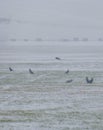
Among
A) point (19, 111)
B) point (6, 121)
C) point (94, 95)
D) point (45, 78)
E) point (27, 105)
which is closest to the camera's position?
point (6, 121)

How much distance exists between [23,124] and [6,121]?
97 centimetres

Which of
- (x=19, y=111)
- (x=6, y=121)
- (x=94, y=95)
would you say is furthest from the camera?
(x=94, y=95)

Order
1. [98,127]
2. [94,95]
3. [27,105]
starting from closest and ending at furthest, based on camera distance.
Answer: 1. [98,127]
2. [27,105]
3. [94,95]

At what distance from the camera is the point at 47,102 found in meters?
23.0

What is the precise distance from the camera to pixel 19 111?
799 inches

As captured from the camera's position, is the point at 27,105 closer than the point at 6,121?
No

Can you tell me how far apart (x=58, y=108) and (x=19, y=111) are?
1922mm

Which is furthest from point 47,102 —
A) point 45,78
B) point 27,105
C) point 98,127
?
point 45,78

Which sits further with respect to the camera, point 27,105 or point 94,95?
point 94,95

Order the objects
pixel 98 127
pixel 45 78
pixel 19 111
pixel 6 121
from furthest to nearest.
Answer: pixel 45 78, pixel 19 111, pixel 6 121, pixel 98 127

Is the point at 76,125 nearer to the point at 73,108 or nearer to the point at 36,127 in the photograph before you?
the point at 36,127

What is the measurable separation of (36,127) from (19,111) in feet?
11.5

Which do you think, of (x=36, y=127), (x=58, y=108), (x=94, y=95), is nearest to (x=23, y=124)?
(x=36, y=127)

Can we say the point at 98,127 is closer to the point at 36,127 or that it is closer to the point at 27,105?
the point at 36,127
